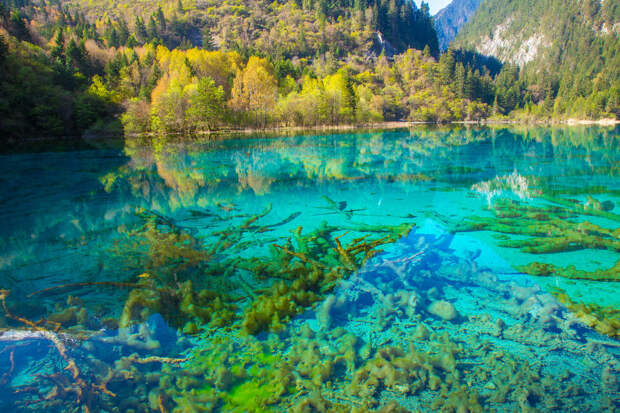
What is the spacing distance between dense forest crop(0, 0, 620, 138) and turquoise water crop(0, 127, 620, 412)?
1575 inches

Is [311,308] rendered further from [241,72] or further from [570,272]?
[241,72]

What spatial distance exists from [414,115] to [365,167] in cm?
7857

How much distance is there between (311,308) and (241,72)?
61595 millimetres

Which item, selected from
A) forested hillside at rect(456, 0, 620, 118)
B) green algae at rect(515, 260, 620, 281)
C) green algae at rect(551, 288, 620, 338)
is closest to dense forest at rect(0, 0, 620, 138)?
forested hillside at rect(456, 0, 620, 118)

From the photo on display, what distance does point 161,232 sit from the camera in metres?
6.55

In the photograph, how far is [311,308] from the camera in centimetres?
383

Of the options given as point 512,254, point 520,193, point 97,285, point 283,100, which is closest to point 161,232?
point 97,285

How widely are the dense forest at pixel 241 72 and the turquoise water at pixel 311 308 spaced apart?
1575 inches

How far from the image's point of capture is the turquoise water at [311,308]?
8.72 feet

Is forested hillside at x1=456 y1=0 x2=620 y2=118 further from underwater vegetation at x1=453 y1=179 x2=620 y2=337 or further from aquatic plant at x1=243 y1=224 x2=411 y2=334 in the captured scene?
aquatic plant at x1=243 y1=224 x2=411 y2=334

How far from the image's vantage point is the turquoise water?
8.72 ft

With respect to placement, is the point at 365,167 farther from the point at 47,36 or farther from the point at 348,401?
the point at 47,36

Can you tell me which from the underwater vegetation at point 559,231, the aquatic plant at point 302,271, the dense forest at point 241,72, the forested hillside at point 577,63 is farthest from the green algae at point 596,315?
the forested hillside at point 577,63

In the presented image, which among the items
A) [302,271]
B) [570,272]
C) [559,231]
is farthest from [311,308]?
[559,231]
